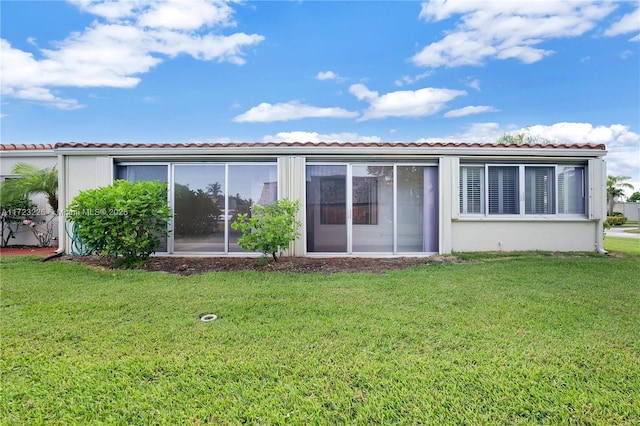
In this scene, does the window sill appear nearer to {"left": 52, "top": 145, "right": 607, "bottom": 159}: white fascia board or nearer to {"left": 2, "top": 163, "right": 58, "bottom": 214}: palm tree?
{"left": 52, "top": 145, "right": 607, "bottom": 159}: white fascia board

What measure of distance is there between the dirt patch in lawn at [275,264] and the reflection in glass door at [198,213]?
19.4 inches

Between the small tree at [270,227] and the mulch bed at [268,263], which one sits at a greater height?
the small tree at [270,227]

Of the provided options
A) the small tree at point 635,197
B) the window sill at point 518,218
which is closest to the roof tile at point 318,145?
the window sill at point 518,218

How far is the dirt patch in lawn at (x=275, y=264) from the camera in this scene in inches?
283

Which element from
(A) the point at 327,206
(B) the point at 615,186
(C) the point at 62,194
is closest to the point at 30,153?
(C) the point at 62,194

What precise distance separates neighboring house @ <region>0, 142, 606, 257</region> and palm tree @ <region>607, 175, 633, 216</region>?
35.7 metres

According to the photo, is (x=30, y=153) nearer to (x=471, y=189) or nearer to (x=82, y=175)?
(x=82, y=175)

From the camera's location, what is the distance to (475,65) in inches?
536

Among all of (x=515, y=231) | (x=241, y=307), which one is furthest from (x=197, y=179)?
(x=515, y=231)

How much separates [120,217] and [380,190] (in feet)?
21.7

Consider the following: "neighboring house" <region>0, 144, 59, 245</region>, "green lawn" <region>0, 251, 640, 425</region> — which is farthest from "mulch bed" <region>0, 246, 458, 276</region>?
"neighboring house" <region>0, 144, 59, 245</region>

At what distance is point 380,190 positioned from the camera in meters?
8.96

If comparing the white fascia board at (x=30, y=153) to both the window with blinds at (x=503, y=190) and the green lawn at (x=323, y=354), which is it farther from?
the window with blinds at (x=503, y=190)

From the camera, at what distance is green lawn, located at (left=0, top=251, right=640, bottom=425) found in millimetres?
2336
